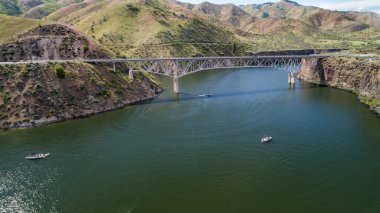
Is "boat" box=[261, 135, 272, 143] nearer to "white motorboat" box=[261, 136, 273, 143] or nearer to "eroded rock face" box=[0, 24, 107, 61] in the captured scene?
"white motorboat" box=[261, 136, 273, 143]

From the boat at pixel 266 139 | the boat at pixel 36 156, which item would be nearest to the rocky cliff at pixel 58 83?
the boat at pixel 36 156

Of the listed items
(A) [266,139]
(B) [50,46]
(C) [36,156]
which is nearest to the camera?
(C) [36,156]

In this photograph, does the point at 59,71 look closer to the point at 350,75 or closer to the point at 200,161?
the point at 200,161

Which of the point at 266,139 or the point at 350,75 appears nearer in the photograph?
the point at 266,139

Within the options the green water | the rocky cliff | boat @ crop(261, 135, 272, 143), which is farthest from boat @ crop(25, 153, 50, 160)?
boat @ crop(261, 135, 272, 143)

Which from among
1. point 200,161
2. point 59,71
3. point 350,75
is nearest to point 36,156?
point 200,161

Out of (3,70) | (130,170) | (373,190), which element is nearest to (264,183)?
(373,190)
